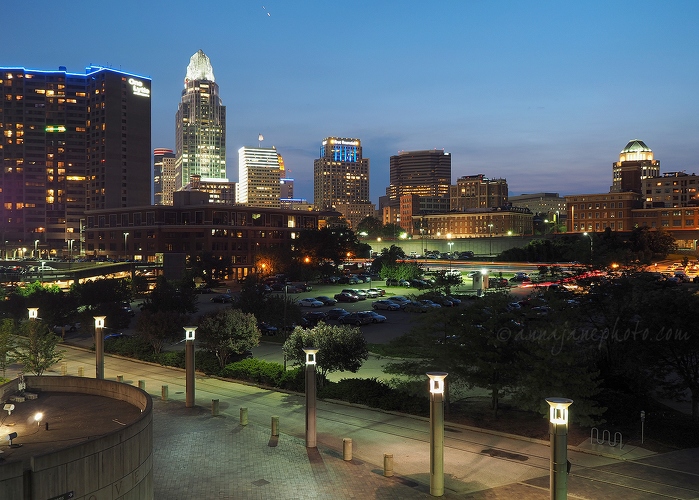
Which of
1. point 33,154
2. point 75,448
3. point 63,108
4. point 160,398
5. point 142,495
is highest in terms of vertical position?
point 63,108

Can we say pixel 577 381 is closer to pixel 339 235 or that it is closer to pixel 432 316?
pixel 432 316

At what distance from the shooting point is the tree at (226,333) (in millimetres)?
32688

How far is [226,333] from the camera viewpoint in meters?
32.7

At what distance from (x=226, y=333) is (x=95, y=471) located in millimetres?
22133

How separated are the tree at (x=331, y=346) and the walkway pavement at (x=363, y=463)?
9.48 feet

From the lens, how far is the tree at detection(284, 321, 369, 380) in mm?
28016

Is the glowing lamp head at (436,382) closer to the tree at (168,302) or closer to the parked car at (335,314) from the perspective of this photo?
the tree at (168,302)

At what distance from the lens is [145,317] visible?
3819 centimetres

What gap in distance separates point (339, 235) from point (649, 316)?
9006cm

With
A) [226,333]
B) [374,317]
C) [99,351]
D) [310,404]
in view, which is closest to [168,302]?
[226,333]

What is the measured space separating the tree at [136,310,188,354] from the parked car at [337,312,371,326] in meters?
16.7

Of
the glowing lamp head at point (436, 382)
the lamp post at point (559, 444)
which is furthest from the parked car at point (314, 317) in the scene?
the lamp post at point (559, 444)

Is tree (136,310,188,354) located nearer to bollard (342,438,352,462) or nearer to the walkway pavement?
the walkway pavement

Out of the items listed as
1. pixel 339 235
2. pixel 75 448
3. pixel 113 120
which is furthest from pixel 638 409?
pixel 113 120
